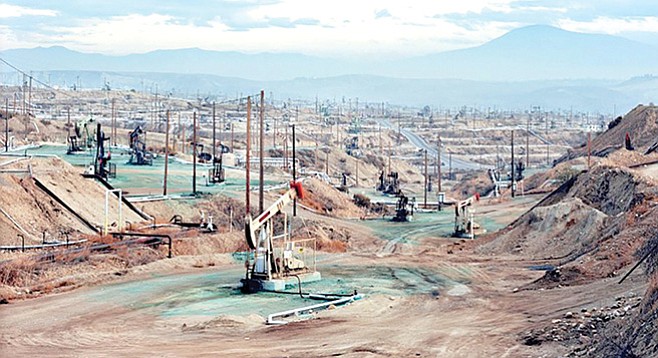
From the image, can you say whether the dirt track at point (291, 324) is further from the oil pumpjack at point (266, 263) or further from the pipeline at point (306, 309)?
the oil pumpjack at point (266, 263)

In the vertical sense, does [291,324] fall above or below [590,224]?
below

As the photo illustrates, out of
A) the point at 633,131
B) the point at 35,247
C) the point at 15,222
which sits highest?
the point at 633,131

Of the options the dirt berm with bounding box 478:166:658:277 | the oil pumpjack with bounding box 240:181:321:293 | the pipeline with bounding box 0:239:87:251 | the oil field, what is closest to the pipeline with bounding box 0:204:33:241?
the oil field

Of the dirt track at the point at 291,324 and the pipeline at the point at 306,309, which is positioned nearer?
the dirt track at the point at 291,324

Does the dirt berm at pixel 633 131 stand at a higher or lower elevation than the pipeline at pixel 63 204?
higher

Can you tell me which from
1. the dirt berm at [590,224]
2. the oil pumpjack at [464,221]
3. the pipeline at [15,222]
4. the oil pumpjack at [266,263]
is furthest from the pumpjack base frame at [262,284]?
the oil pumpjack at [464,221]

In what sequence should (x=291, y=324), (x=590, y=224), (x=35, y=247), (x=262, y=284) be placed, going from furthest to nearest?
(x=590, y=224), (x=35, y=247), (x=262, y=284), (x=291, y=324)

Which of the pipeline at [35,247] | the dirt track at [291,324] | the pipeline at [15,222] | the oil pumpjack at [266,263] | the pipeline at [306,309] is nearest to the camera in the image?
the dirt track at [291,324]

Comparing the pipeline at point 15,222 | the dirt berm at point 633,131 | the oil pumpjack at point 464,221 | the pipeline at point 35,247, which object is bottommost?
the oil pumpjack at point 464,221

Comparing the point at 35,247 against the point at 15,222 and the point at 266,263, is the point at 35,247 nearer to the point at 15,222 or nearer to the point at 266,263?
the point at 15,222

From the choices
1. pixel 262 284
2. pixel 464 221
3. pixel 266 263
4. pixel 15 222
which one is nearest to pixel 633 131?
pixel 464 221
